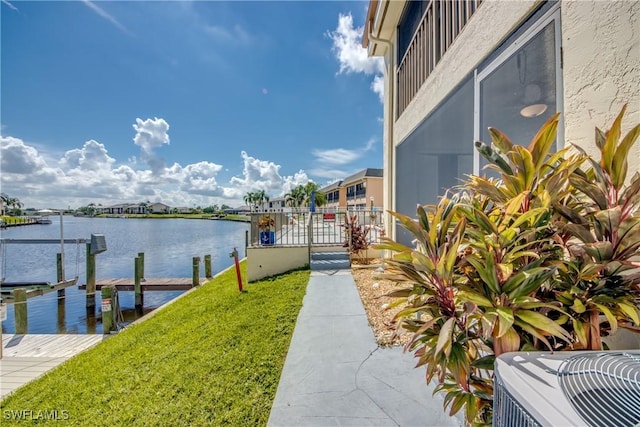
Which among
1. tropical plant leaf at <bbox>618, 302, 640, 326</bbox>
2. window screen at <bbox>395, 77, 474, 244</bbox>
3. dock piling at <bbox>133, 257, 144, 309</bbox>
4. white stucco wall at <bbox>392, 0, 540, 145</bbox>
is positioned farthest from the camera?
dock piling at <bbox>133, 257, 144, 309</bbox>

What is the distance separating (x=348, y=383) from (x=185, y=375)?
7.02 ft

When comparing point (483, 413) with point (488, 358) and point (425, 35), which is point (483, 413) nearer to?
point (488, 358)

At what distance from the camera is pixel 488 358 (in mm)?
1438

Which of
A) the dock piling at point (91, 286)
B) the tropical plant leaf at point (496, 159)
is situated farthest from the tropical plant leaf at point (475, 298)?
the dock piling at point (91, 286)

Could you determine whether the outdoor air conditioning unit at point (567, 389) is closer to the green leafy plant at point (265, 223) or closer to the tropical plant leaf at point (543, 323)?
the tropical plant leaf at point (543, 323)

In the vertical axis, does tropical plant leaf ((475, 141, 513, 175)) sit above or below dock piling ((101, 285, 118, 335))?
above

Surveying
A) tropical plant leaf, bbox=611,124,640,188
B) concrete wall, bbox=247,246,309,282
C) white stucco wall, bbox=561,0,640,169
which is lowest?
concrete wall, bbox=247,246,309,282

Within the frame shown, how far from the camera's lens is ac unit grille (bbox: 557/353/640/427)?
0.82 m

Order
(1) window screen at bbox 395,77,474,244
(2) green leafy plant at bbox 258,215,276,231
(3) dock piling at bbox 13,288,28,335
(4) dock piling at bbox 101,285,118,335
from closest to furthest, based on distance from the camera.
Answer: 1. (1) window screen at bbox 395,77,474,244
2. (4) dock piling at bbox 101,285,118,335
3. (3) dock piling at bbox 13,288,28,335
4. (2) green leafy plant at bbox 258,215,276,231

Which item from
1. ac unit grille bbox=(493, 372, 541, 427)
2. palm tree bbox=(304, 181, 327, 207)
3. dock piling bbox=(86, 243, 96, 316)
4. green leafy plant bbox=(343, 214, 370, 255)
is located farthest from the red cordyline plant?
palm tree bbox=(304, 181, 327, 207)

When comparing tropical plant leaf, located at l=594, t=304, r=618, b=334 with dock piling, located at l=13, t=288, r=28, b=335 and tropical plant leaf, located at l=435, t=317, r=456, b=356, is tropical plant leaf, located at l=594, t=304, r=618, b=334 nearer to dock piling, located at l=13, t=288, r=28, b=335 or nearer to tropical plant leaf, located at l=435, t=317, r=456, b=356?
tropical plant leaf, located at l=435, t=317, r=456, b=356

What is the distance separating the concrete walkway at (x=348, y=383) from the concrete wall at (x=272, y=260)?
3.72m

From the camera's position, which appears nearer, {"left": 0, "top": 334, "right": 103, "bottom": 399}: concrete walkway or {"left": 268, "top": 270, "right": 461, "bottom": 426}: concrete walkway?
{"left": 268, "top": 270, "right": 461, "bottom": 426}: concrete walkway

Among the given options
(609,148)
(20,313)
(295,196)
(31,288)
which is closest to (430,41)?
(609,148)
